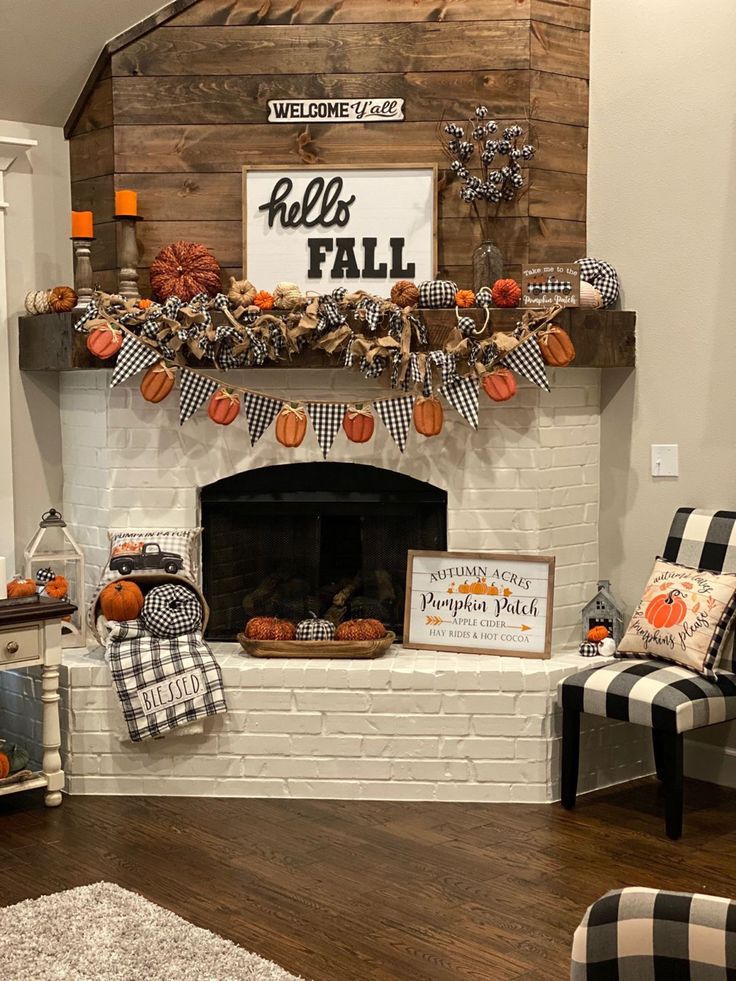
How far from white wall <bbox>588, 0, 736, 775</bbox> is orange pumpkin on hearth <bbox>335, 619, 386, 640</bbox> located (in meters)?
0.89

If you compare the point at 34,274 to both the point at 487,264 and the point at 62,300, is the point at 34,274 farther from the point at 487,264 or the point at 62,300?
the point at 487,264

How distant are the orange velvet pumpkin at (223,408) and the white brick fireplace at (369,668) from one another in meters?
0.15

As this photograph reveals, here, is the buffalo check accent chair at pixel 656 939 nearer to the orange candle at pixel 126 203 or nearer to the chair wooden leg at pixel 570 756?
the chair wooden leg at pixel 570 756

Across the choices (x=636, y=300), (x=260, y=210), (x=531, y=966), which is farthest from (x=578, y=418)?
(x=531, y=966)

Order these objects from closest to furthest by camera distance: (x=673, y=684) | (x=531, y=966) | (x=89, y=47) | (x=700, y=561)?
(x=531, y=966) → (x=673, y=684) → (x=700, y=561) → (x=89, y=47)

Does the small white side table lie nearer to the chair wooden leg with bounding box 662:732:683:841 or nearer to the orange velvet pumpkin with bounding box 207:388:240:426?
the orange velvet pumpkin with bounding box 207:388:240:426

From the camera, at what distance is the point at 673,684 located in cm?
343

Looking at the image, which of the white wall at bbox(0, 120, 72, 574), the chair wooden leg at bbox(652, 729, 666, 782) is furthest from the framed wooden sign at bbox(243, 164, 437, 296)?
the chair wooden leg at bbox(652, 729, 666, 782)

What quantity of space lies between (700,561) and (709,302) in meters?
0.84

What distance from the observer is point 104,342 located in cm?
381

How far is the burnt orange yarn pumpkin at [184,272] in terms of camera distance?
388 cm

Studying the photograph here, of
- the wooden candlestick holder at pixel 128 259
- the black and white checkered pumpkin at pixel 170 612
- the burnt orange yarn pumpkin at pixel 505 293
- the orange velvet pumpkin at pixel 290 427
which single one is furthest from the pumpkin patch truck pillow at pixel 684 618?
the wooden candlestick holder at pixel 128 259

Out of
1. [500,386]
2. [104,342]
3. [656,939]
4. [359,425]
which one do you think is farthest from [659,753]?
[656,939]

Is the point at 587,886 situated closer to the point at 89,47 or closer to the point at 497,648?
the point at 497,648
